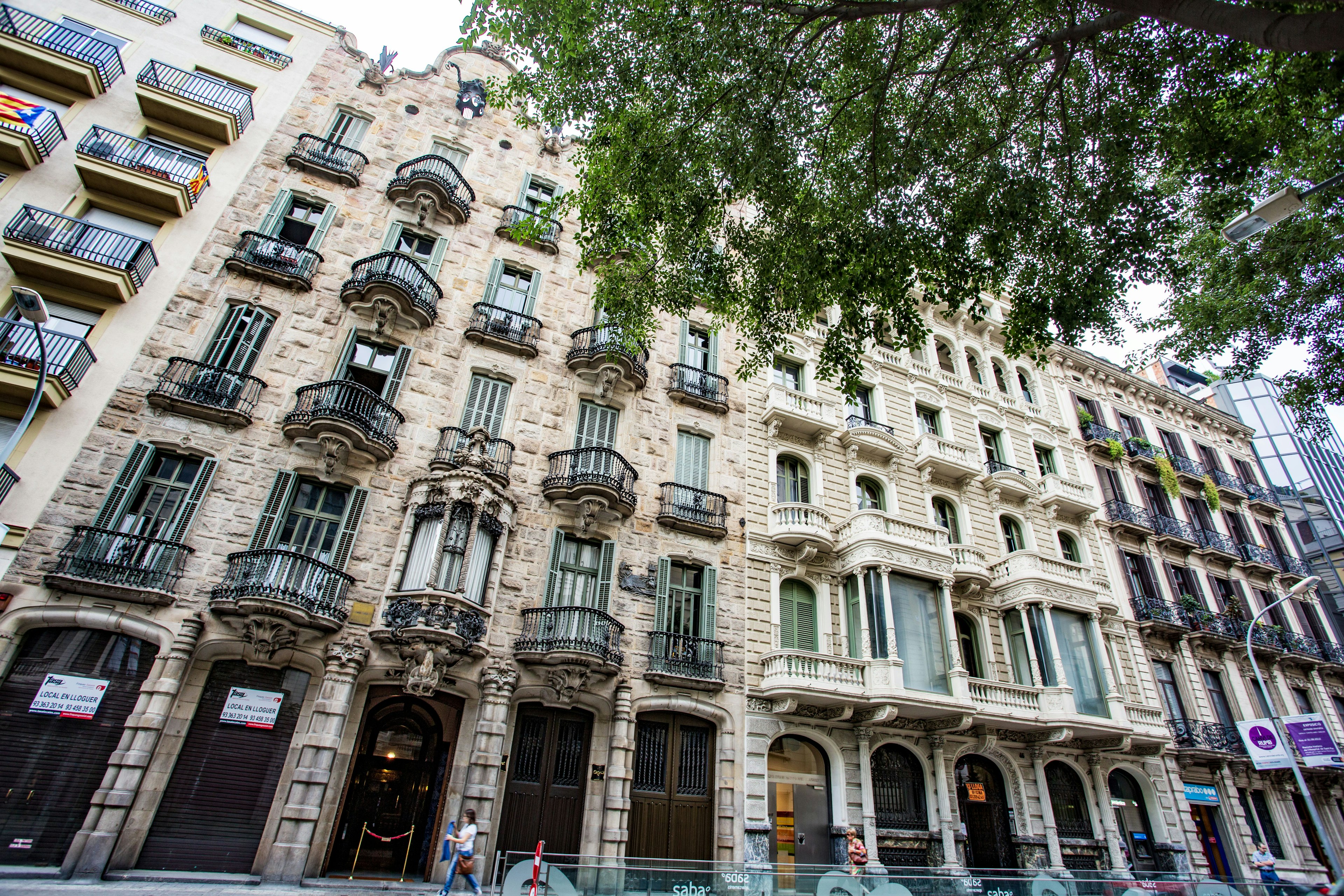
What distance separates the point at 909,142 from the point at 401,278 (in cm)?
1248

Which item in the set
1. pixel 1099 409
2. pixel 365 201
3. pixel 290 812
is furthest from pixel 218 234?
pixel 1099 409

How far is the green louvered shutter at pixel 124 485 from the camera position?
1288 centimetres

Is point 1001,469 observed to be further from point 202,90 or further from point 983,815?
point 202,90

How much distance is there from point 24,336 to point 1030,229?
68.6 ft

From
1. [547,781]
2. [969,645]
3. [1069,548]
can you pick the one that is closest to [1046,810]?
[969,645]

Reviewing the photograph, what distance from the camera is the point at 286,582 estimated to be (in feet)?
43.1

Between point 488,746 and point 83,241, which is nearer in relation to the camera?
point 488,746

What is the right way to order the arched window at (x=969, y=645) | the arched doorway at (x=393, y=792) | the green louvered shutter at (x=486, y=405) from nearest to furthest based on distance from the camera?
the arched doorway at (x=393, y=792) < the green louvered shutter at (x=486, y=405) < the arched window at (x=969, y=645)

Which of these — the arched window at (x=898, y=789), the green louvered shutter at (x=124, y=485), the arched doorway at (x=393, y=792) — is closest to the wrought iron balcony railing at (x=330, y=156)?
the green louvered shutter at (x=124, y=485)

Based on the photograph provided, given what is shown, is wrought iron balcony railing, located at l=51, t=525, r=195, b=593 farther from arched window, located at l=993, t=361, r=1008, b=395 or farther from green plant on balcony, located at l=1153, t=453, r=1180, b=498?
green plant on balcony, located at l=1153, t=453, r=1180, b=498

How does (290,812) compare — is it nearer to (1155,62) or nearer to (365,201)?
(365,201)

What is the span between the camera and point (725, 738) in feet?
52.0

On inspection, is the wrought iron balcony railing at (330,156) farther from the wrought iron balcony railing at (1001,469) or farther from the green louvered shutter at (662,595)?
the wrought iron balcony railing at (1001,469)

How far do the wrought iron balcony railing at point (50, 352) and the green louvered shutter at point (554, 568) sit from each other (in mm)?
10371
